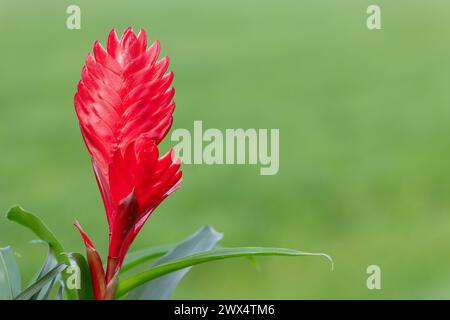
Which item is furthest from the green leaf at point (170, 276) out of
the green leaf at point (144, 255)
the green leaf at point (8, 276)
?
the green leaf at point (8, 276)

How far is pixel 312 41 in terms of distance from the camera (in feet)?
12.0

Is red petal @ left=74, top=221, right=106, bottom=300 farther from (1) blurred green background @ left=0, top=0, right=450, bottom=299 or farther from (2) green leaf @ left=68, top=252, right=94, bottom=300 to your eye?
(1) blurred green background @ left=0, top=0, right=450, bottom=299

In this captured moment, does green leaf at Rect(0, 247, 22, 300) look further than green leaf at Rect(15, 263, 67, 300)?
Yes

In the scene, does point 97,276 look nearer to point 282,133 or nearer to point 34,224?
point 34,224

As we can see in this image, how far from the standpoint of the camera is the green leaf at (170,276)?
1.05m

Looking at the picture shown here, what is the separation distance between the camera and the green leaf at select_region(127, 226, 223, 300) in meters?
1.05

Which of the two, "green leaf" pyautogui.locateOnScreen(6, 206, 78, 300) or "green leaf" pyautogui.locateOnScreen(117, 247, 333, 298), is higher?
"green leaf" pyautogui.locateOnScreen(6, 206, 78, 300)

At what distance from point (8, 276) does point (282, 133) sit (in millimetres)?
2187

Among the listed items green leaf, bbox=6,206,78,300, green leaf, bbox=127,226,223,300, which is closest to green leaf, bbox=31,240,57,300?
green leaf, bbox=6,206,78,300

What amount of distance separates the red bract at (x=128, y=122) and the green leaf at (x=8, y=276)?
0.21 metres

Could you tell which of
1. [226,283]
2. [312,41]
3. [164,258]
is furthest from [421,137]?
[164,258]

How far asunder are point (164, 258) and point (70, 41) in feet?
8.81

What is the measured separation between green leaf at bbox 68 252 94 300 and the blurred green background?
1.51 m

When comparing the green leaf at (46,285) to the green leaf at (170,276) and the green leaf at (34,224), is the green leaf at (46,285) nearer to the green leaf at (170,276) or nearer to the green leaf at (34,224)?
the green leaf at (34,224)
